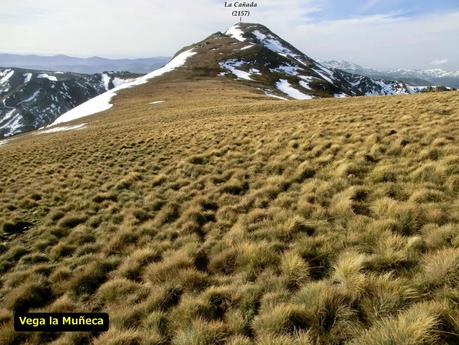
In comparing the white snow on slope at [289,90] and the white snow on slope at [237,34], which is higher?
the white snow on slope at [237,34]

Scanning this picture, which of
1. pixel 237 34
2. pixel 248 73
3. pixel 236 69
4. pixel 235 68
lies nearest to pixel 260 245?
pixel 248 73

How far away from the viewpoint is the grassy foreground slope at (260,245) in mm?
4559

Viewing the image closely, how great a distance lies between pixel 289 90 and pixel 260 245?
87.5m

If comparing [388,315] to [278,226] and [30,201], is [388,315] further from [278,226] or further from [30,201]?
[30,201]

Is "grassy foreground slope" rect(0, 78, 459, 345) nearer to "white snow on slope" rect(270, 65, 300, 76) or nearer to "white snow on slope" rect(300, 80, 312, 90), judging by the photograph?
"white snow on slope" rect(300, 80, 312, 90)

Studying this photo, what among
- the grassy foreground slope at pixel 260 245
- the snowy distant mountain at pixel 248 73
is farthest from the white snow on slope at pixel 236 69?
the grassy foreground slope at pixel 260 245

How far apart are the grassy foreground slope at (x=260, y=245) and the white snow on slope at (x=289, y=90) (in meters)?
67.9

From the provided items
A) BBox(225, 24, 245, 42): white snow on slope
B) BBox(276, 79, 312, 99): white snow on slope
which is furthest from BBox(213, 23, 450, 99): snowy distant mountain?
BBox(225, 24, 245, 42): white snow on slope

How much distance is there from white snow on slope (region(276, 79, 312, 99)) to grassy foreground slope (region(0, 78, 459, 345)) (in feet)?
223

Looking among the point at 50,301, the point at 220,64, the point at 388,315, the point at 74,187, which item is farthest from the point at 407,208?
the point at 220,64

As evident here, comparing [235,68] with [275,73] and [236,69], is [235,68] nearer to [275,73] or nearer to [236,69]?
[236,69]

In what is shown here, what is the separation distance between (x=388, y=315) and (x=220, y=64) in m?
118

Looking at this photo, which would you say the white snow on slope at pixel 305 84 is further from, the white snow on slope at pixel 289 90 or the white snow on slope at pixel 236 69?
the white snow on slope at pixel 236 69

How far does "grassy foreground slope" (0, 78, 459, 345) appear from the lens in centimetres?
456
